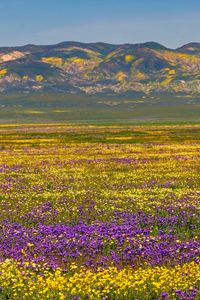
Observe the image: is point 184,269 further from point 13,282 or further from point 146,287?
point 13,282

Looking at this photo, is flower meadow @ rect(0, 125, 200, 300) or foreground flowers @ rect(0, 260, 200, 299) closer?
foreground flowers @ rect(0, 260, 200, 299)

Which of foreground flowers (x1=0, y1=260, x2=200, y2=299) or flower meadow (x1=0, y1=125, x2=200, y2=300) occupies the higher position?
foreground flowers (x1=0, y1=260, x2=200, y2=299)

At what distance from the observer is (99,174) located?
39.6m

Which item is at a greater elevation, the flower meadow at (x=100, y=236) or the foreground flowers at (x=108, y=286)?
the foreground flowers at (x=108, y=286)

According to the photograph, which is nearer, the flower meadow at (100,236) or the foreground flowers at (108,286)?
the foreground flowers at (108,286)

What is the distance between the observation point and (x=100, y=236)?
1827cm

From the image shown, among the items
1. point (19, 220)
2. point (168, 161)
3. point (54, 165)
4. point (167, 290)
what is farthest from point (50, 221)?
point (168, 161)

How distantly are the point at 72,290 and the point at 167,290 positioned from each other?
7.45 feet

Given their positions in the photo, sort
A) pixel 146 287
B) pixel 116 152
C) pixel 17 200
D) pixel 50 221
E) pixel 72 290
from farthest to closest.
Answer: pixel 116 152 < pixel 17 200 < pixel 50 221 < pixel 146 287 < pixel 72 290

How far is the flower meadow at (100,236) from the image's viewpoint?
12.3 metres

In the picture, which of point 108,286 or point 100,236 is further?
Answer: point 100,236

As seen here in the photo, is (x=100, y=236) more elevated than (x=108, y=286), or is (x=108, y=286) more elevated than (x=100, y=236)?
(x=108, y=286)

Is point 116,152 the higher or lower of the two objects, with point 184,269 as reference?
lower

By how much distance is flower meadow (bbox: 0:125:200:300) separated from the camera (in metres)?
12.3
